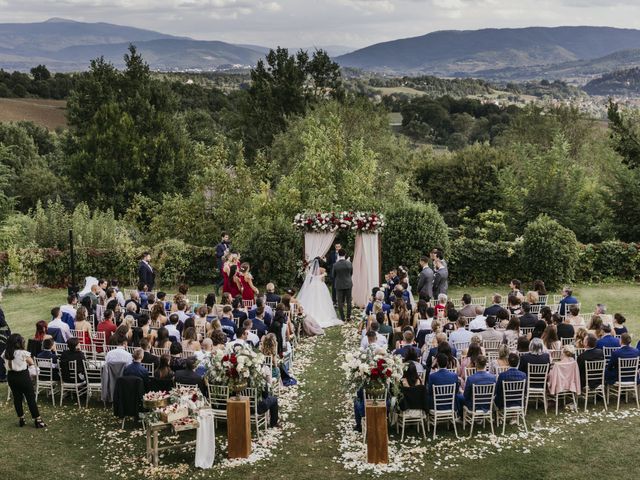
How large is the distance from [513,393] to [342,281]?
279 inches

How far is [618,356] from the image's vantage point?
12078 millimetres

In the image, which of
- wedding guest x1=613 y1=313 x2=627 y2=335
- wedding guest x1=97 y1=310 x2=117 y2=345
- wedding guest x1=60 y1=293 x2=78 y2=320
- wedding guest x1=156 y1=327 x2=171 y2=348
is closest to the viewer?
wedding guest x1=156 y1=327 x2=171 y2=348

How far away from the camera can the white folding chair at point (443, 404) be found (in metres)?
11.0

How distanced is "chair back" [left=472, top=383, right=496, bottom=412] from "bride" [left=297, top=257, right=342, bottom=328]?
22.9 feet

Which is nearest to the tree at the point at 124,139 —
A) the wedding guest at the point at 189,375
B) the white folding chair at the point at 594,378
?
the wedding guest at the point at 189,375

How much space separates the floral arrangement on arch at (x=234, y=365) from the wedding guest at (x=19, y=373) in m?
3.03

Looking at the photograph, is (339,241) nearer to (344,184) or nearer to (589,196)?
(344,184)

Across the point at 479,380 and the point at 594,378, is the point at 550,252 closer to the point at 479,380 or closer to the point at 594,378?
the point at 594,378

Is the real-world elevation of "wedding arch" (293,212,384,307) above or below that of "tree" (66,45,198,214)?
below

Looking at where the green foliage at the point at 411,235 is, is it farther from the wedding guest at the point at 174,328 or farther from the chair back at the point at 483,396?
the chair back at the point at 483,396

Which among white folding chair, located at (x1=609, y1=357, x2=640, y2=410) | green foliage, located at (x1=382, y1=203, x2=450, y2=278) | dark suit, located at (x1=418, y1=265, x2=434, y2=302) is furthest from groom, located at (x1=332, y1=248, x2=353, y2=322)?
white folding chair, located at (x1=609, y1=357, x2=640, y2=410)

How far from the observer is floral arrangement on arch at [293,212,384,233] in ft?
62.6

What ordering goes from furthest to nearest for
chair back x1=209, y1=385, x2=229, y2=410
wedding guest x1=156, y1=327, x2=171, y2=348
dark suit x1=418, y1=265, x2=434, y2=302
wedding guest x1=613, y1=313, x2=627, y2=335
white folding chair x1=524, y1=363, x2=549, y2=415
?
dark suit x1=418, y1=265, x2=434, y2=302 → wedding guest x1=613, y1=313, x2=627, y2=335 → wedding guest x1=156, y1=327, x2=171, y2=348 → white folding chair x1=524, y1=363, x2=549, y2=415 → chair back x1=209, y1=385, x2=229, y2=410

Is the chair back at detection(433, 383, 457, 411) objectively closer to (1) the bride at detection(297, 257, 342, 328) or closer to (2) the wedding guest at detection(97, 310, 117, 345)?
(2) the wedding guest at detection(97, 310, 117, 345)
